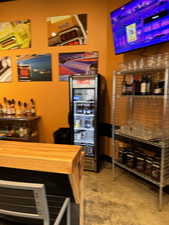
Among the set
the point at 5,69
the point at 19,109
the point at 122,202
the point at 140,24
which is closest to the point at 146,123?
the point at 122,202

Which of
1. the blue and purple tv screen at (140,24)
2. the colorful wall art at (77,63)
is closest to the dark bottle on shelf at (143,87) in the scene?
the blue and purple tv screen at (140,24)

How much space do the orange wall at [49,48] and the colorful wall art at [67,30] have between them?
9 centimetres

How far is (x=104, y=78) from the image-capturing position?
10.3ft

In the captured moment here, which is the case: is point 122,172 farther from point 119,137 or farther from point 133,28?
point 133,28

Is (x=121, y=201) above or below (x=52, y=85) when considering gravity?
below

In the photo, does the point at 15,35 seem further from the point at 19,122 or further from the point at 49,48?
the point at 19,122

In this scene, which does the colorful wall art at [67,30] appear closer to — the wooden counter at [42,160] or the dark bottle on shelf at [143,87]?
the dark bottle on shelf at [143,87]

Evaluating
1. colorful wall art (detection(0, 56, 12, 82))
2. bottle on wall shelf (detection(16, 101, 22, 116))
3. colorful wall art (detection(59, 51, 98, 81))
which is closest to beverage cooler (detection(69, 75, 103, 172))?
colorful wall art (detection(59, 51, 98, 81))

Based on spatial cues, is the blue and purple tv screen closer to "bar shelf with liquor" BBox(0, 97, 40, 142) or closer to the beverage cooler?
the beverage cooler

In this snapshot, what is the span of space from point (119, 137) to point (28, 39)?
9.20ft

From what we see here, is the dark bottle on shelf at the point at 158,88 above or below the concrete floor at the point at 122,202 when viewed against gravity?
above

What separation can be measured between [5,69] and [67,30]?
66.4 inches

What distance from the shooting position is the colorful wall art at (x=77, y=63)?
3.23m

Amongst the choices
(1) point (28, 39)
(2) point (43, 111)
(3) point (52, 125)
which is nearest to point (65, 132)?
(3) point (52, 125)
